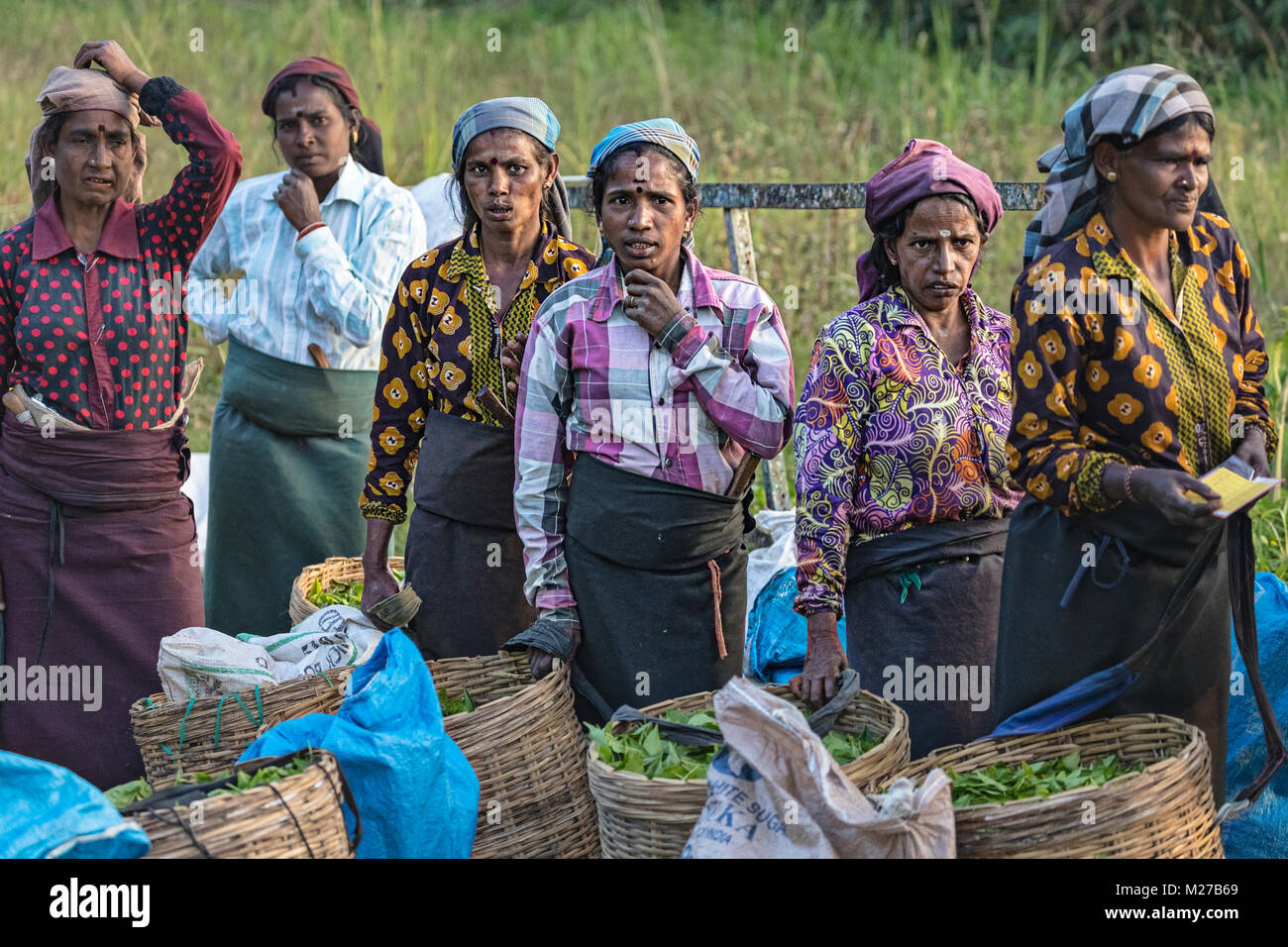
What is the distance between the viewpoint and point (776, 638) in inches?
154

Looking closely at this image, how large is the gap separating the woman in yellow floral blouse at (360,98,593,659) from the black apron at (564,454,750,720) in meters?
0.34

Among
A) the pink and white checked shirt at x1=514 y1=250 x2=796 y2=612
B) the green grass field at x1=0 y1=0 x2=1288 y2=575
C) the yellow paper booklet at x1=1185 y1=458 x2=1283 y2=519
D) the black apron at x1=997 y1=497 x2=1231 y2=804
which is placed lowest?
the black apron at x1=997 y1=497 x2=1231 y2=804

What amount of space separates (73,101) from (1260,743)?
3.20m

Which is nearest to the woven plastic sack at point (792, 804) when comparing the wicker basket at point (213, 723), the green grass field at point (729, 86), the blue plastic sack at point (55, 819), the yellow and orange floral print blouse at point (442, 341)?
the blue plastic sack at point (55, 819)

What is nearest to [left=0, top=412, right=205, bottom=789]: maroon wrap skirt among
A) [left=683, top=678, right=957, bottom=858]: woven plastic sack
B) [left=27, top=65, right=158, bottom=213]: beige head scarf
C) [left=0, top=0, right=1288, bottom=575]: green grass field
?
[left=27, top=65, right=158, bottom=213]: beige head scarf

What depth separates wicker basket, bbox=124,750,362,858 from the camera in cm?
237

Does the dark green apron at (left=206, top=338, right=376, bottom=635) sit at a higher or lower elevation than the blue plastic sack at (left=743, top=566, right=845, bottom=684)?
higher

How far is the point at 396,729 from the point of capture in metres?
2.75

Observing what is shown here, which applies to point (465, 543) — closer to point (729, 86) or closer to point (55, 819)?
point (55, 819)

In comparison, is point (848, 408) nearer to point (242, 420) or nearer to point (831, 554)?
point (831, 554)

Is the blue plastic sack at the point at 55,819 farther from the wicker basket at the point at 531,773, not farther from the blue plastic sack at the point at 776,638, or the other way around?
the blue plastic sack at the point at 776,638

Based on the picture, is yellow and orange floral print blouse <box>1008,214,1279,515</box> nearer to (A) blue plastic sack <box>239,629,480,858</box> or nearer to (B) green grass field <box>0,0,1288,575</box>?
(A) blue plastic sack <box>239,629,480,858</box>

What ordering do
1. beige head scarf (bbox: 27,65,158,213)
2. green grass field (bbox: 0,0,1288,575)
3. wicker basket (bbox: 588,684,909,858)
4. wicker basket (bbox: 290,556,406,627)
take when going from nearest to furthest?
wicker basket (bbox: 588,684,909,858) < beige head scarf (bbox: 27,65,158,213) < wicker basket (bbox: 290,556,406,627) < green grass field (bbox: 0,0,1288,575)

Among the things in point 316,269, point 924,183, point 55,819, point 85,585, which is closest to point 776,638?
point 924,183
